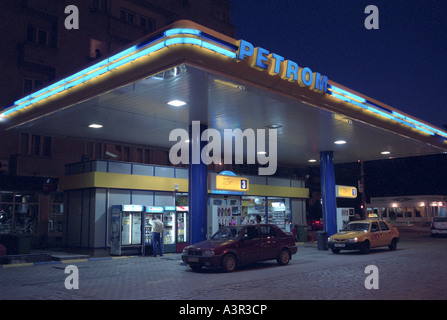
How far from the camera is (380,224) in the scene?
20.9 metres

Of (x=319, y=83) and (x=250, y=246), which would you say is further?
(x=250, y=246)

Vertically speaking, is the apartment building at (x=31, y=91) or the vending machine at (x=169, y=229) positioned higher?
the apartment building at (x=31, y=91)

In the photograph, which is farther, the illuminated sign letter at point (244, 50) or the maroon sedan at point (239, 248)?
the maroon sedan at point (239, 248)

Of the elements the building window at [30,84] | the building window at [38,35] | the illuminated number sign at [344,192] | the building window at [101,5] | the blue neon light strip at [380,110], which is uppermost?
the building window at [101,5]

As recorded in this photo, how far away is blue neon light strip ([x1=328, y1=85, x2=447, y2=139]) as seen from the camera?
15172 mm

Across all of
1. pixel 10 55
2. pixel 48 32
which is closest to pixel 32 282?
pixel 10 55

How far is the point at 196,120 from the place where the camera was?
16.7 metres

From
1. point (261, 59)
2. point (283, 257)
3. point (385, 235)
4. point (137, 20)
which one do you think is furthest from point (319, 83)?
point (137, 20)

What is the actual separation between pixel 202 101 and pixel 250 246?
526 centimetres

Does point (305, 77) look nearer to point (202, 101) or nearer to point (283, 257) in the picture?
point (202, 101)

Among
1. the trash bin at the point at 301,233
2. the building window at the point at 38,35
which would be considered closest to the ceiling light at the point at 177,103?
the trash bin at the point at 301,233

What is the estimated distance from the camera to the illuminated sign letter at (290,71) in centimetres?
1247

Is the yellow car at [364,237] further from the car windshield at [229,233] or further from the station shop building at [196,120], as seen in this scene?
the car windshield at [229,233]
